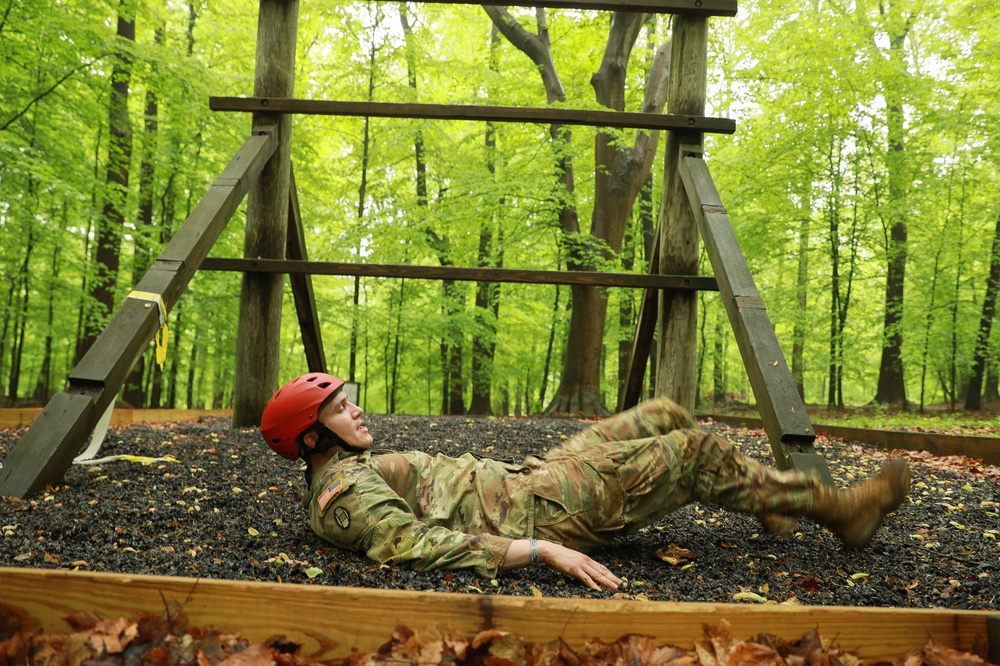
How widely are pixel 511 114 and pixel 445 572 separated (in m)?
3.11

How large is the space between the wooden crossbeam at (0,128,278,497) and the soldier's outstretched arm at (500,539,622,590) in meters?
2.10

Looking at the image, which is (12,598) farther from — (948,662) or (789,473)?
(789,473)

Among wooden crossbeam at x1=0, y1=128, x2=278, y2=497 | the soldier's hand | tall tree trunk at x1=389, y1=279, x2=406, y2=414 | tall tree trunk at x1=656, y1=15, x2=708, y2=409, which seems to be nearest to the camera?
the soldier's hand

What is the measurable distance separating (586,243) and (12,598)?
10964 mm

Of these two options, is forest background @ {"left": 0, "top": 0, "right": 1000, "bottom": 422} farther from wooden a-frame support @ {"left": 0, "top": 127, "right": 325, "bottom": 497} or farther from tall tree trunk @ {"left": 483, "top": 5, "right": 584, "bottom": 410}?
wooden a-frame support @ {"left": 0, "top": 127, "right": 325, "bottom": 497}

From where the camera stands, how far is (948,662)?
1622 millimetres

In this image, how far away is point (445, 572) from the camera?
232cm

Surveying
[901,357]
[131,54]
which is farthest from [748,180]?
[131,54]

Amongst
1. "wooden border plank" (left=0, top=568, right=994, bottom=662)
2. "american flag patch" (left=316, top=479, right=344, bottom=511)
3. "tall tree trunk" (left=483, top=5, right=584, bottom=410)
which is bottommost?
"wooden border plank" (left=0, top=568, right=994, bottom=662)

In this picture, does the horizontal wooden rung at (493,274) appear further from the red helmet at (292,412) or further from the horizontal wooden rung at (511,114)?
the red helmet at (292,412)

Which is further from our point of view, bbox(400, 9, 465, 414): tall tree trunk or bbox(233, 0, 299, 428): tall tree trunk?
bbox(400, 9, 465, 414): tall tree trunk

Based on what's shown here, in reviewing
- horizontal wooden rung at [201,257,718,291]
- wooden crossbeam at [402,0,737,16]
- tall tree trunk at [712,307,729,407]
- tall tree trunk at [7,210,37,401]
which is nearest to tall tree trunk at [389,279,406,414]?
tall tree trunk at [7,210,37,401]

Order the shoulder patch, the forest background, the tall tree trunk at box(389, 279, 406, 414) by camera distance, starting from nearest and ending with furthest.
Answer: the shoulder patch, the forest background, the tall tree trunk at box(389, 279, 406, 414)

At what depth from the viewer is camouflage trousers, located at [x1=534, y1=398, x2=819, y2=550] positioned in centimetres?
261
